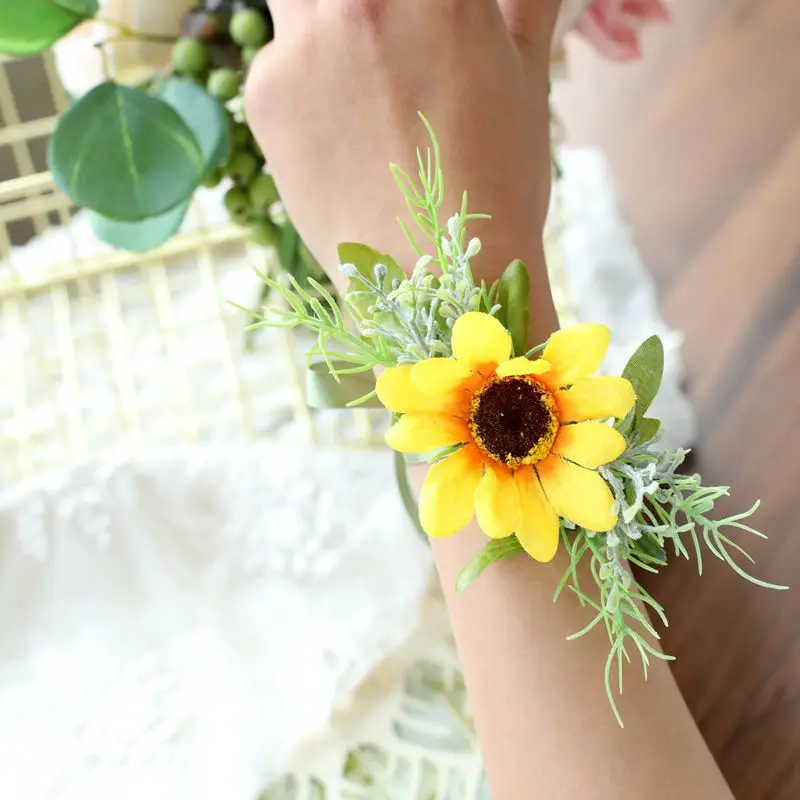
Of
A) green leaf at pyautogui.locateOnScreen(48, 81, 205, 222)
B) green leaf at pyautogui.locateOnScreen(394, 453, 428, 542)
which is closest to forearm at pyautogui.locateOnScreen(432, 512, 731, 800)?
green leaf at pyautogui.locateOnScreen(394, 453, 428, 542)

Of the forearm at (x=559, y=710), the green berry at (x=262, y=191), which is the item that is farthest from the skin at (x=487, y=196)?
the green berry at (x=262, y=191)

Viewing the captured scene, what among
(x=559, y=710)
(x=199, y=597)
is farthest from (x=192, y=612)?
(x=559, y=710)

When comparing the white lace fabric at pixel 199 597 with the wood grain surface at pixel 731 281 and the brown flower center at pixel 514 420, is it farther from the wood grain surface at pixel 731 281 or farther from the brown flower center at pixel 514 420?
the brown flower center at pixel 514 420

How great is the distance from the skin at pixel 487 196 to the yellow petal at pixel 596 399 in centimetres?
7

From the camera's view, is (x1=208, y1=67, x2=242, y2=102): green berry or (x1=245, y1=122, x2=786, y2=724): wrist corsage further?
(x1=208, y1=67, x2=242, y2=102): green berry

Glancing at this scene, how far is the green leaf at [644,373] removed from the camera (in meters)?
0.27

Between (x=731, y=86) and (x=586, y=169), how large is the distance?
0.36 ft

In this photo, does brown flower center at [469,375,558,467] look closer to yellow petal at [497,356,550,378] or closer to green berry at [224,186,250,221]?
yellow petal at [497,356,550,378]

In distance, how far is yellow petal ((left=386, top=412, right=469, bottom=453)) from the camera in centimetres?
25

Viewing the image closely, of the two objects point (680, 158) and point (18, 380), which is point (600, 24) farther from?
point (18, 380)

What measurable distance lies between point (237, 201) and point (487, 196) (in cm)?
20

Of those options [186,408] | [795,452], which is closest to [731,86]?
[795,452]

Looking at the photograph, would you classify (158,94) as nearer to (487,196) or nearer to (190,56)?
(190,56)

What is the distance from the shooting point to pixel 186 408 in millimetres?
577
